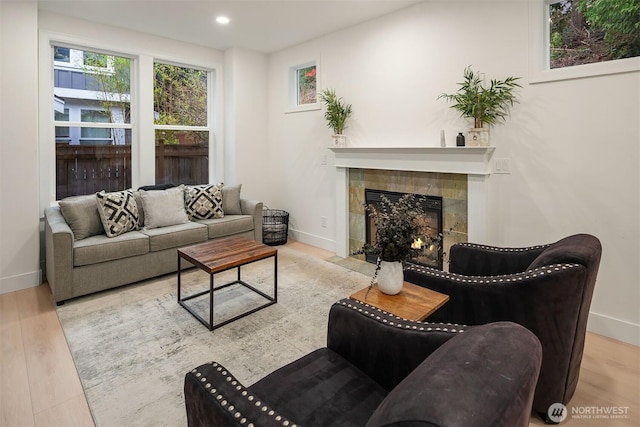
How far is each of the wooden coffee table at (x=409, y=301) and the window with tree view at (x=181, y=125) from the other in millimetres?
3890

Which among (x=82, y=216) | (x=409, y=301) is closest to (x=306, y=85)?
(x=82, y=216)

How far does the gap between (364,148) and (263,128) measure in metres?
2.09

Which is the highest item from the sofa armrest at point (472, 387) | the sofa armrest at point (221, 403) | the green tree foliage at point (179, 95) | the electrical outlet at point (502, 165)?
the green tree foliage at point (179, 95)

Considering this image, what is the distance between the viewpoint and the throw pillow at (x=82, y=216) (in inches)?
134

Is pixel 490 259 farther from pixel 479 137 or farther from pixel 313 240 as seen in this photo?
pixel 313 240

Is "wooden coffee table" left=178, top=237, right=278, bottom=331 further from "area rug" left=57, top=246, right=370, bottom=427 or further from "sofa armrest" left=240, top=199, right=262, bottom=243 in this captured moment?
"sofa armrest" left=240, top=199, right=262, bottom=243

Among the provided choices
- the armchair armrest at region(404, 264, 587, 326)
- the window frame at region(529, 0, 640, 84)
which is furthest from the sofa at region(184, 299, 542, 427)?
the window frame at region(529, 0, 640, 84)

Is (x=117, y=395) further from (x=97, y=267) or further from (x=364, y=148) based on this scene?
(x=364, y=148)

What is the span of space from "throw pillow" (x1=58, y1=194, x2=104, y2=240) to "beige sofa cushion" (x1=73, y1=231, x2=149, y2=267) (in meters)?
0.09

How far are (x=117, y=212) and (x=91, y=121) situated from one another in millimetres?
1416

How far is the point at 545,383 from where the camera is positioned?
1.72 meters

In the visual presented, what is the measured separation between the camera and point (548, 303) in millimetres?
1600

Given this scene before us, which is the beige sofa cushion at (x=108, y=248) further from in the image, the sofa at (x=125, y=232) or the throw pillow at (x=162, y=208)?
the throw pillow at (x=162, y=208)

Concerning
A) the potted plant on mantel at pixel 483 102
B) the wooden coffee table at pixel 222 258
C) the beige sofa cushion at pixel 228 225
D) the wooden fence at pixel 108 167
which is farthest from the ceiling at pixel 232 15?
the wooden coffee table at pixel 222 258
